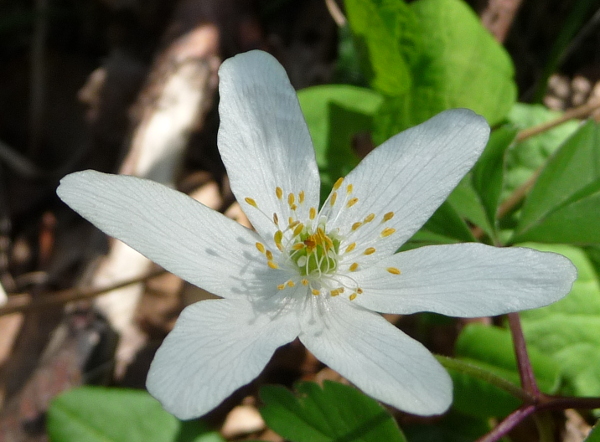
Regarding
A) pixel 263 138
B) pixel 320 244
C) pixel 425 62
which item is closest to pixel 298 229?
pixel 320 244

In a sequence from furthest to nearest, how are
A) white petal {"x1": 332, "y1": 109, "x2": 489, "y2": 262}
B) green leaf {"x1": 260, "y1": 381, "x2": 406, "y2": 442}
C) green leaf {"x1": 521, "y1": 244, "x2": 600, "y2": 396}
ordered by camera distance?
green leaf {"x1": 521, "y1": 244, "x2": 600, "y2": 396}, white petal {"x1": 332, "y1": 109, "x2": 489, "y2": 262}, green leaf {"x1": 260, "y1": 381, "x2": 406, "y2": 442}

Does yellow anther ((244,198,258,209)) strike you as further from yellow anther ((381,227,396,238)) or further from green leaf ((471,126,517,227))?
green leaf ((471,126,517,227))

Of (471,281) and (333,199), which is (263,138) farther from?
(471,281)

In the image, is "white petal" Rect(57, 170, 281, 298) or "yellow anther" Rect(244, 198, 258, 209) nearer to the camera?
"white petal" Rect(57, 170, 281, 298)

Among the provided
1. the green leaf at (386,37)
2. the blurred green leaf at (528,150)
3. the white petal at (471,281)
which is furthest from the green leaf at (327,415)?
the blurred green leaf at (528,150)

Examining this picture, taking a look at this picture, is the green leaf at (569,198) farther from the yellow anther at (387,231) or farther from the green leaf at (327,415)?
the green leaf at (327,415)

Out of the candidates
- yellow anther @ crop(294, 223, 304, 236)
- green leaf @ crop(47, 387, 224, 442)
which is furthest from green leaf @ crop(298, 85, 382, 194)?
green leaf @ crop(47, 387, 224, 442)

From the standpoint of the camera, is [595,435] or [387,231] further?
[387,231]
